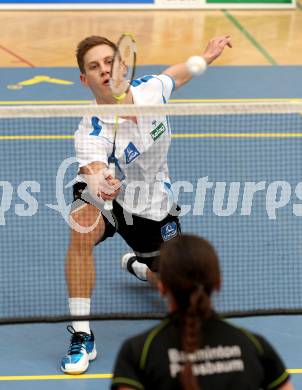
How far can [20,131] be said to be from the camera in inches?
317

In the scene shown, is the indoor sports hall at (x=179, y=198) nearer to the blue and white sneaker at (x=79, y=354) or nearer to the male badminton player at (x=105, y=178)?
the blue and white sneaker at (x=79, y=354)

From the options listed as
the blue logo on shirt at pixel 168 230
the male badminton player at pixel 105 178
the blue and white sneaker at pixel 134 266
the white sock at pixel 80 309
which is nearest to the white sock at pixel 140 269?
the blue and white sneaker at pixel 134 266

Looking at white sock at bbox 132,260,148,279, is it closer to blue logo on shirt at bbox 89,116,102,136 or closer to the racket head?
blue logo on shirt at bbox 89,116,102,136

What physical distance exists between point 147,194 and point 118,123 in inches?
19.1

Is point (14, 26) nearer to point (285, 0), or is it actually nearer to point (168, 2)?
point (168, 2)

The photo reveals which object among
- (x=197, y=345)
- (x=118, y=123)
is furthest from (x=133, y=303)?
(x=197, y=345)

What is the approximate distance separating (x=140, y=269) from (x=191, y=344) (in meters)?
3.15

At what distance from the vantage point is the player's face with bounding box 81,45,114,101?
4969 millimetres

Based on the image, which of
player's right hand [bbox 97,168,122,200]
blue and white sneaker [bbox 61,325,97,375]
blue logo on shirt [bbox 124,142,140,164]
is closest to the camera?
player's right hand [bbox 97,168,122,200]

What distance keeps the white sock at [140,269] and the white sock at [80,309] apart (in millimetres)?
784

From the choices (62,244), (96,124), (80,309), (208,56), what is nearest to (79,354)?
(80,309)

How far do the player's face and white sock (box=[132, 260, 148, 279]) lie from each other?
1.28m

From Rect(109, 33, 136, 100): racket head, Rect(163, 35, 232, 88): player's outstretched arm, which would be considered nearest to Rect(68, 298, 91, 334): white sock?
Rect(109, 33, 136, 100): racket head

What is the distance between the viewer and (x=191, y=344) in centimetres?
262
